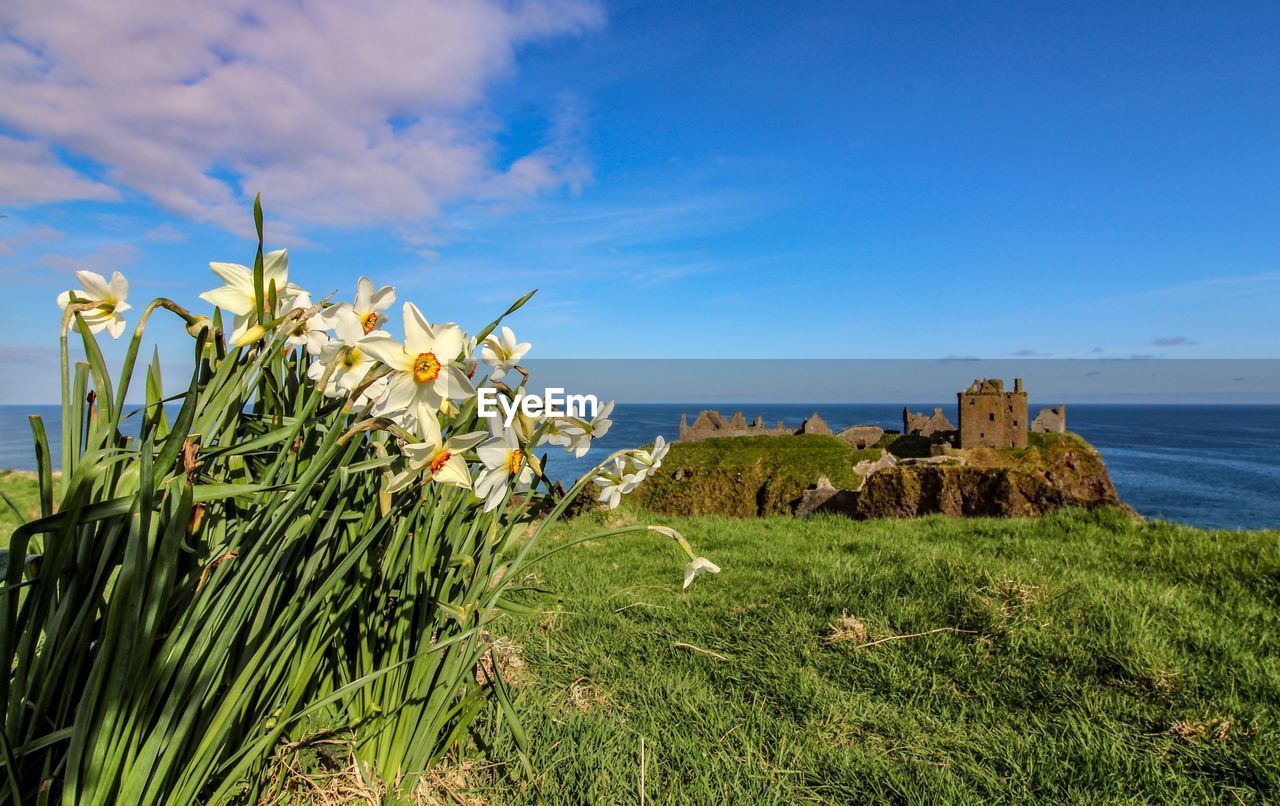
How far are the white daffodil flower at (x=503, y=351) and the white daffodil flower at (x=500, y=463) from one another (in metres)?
0.27

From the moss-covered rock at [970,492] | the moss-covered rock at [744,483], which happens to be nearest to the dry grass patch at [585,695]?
the moss-covered rock at [970,492]

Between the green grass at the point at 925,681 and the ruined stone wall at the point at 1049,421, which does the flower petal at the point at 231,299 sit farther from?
the ruined stone wall at the point at 1049,421

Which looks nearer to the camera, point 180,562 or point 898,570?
point 180,562

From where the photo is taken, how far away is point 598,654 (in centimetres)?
312

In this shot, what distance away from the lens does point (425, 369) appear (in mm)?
1179

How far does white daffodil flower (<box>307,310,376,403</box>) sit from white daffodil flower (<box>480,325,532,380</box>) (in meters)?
0.33

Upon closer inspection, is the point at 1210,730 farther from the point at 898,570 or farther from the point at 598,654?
the point at 598,654

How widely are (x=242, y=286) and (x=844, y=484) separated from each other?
10283 millimetres

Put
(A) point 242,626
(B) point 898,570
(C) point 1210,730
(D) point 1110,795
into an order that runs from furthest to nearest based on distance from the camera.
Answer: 1. (B) point 898,570
2. (C) point 1210,730
3. (D) point 1110,795
4. (A) point 242,626

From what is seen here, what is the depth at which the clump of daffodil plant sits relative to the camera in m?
1.09

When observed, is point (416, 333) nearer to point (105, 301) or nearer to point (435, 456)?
point (435, 456)

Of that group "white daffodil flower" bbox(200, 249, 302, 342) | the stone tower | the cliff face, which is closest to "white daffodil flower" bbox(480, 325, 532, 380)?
"white daffodil flower" bbox(200, 249, 302, 342)

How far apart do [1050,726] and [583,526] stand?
18.0 ft

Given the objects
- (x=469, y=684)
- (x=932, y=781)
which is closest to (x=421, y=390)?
(x=469, y=684)
